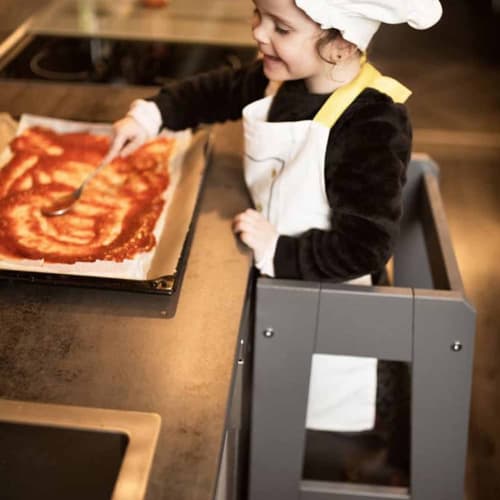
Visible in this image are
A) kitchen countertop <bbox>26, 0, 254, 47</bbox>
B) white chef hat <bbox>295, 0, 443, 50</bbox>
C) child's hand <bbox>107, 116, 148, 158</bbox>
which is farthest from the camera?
kitchen countertop <bbox>26, 0, 254, 47</bbox>

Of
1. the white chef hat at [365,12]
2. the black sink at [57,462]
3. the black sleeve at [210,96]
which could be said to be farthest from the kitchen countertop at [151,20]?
the black sink at [57,462]

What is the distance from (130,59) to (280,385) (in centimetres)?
92

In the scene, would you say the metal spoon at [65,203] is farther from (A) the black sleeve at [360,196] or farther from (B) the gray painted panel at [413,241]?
(B) the gray painted panel at [413,241]

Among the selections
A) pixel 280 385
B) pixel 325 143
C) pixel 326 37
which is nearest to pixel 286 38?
pixel 326 37

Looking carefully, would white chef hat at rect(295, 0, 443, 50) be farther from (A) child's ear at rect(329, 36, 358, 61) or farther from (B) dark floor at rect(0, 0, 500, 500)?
(B) dark floor at rect(0, 0, 500, 500)

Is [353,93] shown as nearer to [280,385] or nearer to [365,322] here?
[365,322]

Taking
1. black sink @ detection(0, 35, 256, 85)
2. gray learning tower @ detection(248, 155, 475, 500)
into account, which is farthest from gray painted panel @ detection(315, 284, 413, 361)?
black sink @ detection(0, 35, 256, 85)

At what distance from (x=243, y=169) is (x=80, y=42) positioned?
26.7 inches

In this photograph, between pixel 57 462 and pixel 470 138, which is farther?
pixel 470 138

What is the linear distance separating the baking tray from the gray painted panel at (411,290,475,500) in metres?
0.34

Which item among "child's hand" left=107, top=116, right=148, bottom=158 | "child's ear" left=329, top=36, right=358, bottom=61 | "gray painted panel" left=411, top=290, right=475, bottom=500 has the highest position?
"child's ear" left=329, top=36, right=358, bottom=61

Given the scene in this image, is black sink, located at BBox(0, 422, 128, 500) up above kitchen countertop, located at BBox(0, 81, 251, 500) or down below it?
below

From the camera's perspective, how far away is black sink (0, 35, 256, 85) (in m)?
1.67

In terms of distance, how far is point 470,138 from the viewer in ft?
5.44
